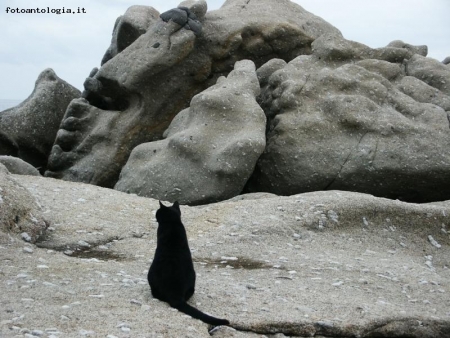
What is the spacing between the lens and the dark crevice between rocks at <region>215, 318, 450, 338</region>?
235 inches

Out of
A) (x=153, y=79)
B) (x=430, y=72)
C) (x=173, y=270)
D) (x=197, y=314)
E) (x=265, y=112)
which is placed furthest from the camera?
(x=430, y=72)

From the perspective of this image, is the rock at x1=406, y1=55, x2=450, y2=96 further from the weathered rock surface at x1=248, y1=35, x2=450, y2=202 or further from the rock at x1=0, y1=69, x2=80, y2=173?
the rock at x1=0, y1=69, x2=80, y2=173

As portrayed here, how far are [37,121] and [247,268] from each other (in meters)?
10.3

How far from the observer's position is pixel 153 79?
14609 mm

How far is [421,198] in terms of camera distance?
12.8m

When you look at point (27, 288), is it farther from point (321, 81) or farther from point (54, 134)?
point (54, 134)

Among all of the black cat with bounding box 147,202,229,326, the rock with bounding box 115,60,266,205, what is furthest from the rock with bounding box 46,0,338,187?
the black cat with bounding box 147,202,229,326

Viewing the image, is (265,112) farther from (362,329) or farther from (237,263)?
(362,329)

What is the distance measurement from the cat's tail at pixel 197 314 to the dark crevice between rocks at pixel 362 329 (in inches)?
3.5

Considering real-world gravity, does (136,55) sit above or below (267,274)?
above

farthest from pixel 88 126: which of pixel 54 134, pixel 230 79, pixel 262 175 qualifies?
pixel 262 175

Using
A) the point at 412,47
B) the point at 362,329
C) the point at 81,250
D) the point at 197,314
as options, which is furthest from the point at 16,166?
the point at 412,47

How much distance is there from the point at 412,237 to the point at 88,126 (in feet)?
28.4

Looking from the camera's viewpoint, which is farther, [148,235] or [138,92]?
[138,92]
